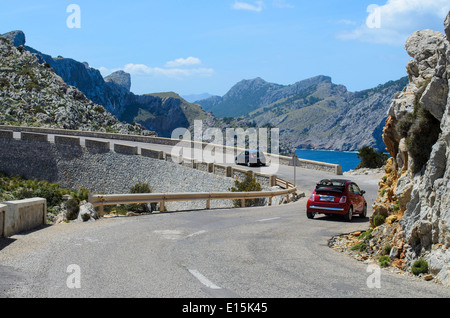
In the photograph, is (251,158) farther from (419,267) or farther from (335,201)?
(419,267)

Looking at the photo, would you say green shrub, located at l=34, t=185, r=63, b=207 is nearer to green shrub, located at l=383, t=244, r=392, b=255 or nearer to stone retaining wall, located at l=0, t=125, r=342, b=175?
stone retaining wall, located at l=0, t=125, r=342, b=175

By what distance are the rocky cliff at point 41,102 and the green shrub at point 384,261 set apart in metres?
67.8

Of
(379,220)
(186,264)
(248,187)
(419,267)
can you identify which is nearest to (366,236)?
(379,220)

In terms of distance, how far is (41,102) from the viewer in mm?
79375

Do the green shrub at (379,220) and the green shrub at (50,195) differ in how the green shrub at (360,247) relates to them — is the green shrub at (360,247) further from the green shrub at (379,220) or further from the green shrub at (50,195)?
the green shrub at (50,195)

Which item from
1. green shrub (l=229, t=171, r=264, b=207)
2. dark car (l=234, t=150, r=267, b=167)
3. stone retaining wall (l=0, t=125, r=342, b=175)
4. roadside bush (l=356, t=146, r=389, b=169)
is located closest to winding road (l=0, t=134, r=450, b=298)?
green shrub (l=229, t=171, r=264, b=207)

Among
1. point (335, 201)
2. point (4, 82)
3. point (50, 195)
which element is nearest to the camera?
point (335, 201)

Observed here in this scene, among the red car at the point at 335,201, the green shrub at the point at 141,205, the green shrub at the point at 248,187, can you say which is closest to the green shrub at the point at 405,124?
the red car at the point at 335,201

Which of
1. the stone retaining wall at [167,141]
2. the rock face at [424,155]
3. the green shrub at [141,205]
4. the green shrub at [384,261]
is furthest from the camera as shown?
the stone retaining wall at [167,141]

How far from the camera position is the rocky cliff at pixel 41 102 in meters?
73.6

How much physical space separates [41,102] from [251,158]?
50.5m

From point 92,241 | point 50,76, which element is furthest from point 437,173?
point 50,76
